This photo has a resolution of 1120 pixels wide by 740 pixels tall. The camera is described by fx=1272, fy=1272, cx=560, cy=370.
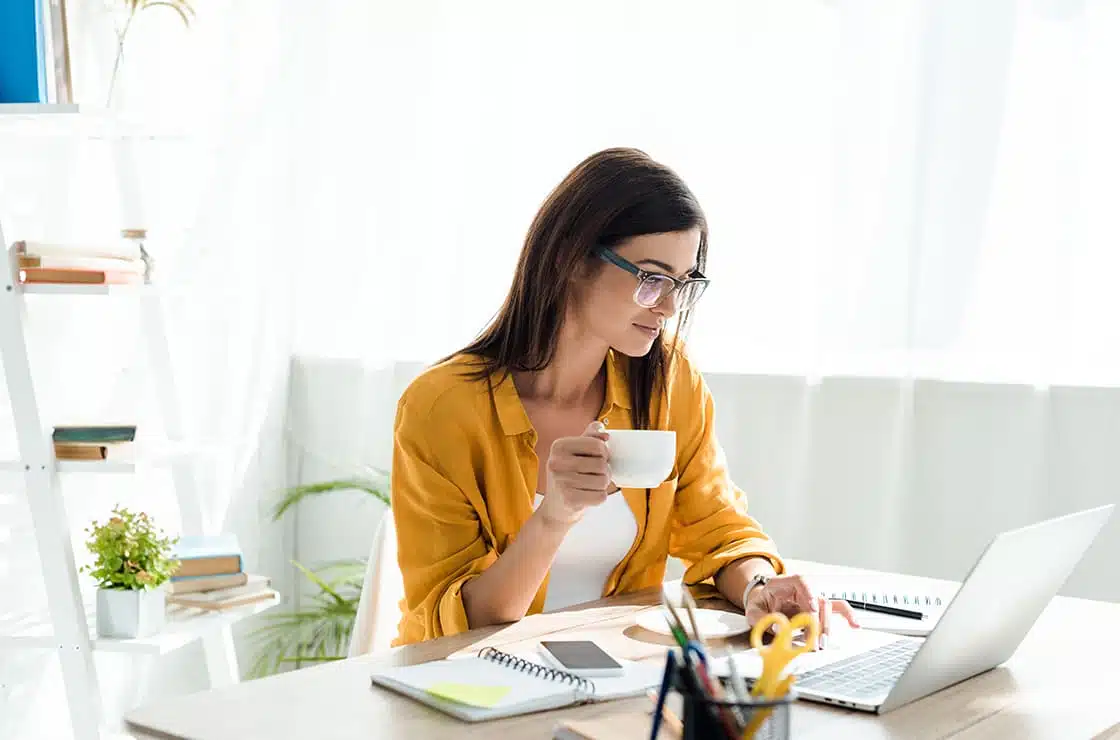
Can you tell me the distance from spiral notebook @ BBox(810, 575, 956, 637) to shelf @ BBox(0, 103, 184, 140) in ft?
5.09

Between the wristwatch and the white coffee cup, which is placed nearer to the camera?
the white coffee cup

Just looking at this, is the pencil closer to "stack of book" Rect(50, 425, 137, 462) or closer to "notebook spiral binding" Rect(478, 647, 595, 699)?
"notebook spiral binding" Rect(478, 647, 595, 699)

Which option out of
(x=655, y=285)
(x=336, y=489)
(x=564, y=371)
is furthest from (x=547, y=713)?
(x=336, y=489)

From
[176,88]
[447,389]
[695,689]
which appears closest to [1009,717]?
[695,689]

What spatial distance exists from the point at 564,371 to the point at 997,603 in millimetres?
933

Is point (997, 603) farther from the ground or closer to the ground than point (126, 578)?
farther from the ground

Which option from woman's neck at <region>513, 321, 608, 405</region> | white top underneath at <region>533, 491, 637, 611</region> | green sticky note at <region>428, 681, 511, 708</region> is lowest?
white top underneath at <region>533, 491, 637, 611</region>

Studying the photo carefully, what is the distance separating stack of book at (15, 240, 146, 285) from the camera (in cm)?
238

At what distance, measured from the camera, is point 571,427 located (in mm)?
2018

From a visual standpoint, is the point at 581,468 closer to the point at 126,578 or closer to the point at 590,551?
the point at 590,551

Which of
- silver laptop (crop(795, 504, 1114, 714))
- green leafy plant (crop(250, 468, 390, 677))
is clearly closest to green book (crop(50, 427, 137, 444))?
green leafy plant (crop(250, 468, 390, 677))

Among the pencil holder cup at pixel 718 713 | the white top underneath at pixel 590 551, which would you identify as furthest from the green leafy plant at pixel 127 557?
the pencil holder cup at pixel 718 713

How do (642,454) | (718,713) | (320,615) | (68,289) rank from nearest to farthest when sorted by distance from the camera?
(718,713) → (642,454) → (68,289) → (320,615)

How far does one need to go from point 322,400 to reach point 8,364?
1.36 metres
